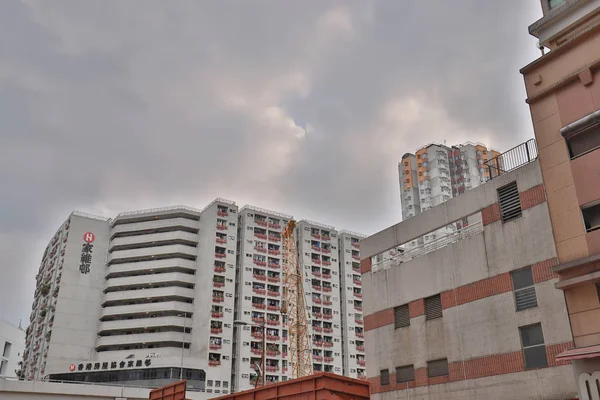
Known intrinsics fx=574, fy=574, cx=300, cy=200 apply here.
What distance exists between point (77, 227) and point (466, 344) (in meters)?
89.3

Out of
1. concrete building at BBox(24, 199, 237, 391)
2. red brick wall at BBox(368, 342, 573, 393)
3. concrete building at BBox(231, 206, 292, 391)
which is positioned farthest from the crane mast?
red brick wall at BBox(368, 342, 573, 393)

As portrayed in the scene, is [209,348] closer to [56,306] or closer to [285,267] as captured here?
[285,267]

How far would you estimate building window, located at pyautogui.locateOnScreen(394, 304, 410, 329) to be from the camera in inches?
1161

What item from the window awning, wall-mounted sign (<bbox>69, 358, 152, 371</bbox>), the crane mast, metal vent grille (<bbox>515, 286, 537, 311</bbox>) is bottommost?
the window awning

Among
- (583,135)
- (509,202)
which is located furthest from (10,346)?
(583,135)

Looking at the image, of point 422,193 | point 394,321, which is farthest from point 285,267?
point 394,321

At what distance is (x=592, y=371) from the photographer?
17484mm

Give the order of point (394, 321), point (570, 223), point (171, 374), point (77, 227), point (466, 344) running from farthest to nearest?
point (77, 227) < point (171, 374) < point (394, 321) < point (466, 344) < point (570, 223)

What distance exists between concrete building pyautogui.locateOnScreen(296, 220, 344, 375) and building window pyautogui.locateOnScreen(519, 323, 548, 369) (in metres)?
81.0

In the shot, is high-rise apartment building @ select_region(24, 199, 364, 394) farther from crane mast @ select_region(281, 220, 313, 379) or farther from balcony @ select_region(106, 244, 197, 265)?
crane mast @ select_region(281, 220, 313, 379)

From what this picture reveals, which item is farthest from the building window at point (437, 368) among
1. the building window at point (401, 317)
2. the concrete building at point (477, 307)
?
the building window at point (401, 317)

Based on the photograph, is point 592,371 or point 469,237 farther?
point 469,237

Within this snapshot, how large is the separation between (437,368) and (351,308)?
85.4m

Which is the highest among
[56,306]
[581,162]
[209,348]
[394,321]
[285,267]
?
[285,267]
